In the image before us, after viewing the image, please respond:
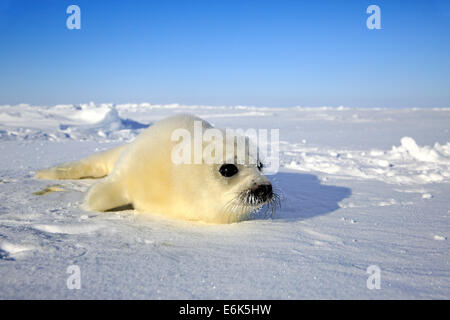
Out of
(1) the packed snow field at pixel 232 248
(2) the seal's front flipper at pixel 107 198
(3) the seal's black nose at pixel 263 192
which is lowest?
(1) the packed snow field at pixel 232 248

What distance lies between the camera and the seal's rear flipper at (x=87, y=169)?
3.96m

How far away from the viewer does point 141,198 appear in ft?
9.05

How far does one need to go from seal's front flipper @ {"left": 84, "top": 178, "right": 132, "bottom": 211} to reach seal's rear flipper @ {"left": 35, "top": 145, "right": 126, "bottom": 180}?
3.51ft

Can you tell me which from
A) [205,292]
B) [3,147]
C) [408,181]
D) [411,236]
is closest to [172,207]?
[205,292]

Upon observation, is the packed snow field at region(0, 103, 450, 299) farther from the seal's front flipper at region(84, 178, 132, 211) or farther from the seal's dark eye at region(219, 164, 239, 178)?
the seal's dark eye at region(219, 164, 239, 178)

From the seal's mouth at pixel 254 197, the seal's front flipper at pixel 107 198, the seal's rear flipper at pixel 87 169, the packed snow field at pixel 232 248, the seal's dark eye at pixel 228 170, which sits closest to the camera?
the packed snow field at pixel 232 248

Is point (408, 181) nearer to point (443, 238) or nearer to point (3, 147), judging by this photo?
point (443, 238)

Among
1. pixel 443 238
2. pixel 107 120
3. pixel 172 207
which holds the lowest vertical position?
pixel 443 238

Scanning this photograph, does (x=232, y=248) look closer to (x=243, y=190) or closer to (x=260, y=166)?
(x=243, y=190)

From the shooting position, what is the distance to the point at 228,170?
2541 millimetres

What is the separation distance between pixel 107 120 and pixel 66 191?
11.6 m

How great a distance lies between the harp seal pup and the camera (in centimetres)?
246

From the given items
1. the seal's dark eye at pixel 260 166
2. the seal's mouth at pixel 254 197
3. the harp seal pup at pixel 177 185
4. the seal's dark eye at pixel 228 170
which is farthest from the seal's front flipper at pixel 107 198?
the seal's dark eye at pixel 260 166

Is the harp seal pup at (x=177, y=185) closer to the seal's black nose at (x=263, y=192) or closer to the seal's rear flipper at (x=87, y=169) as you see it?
the seal's black nose at (x=263, y=192)
